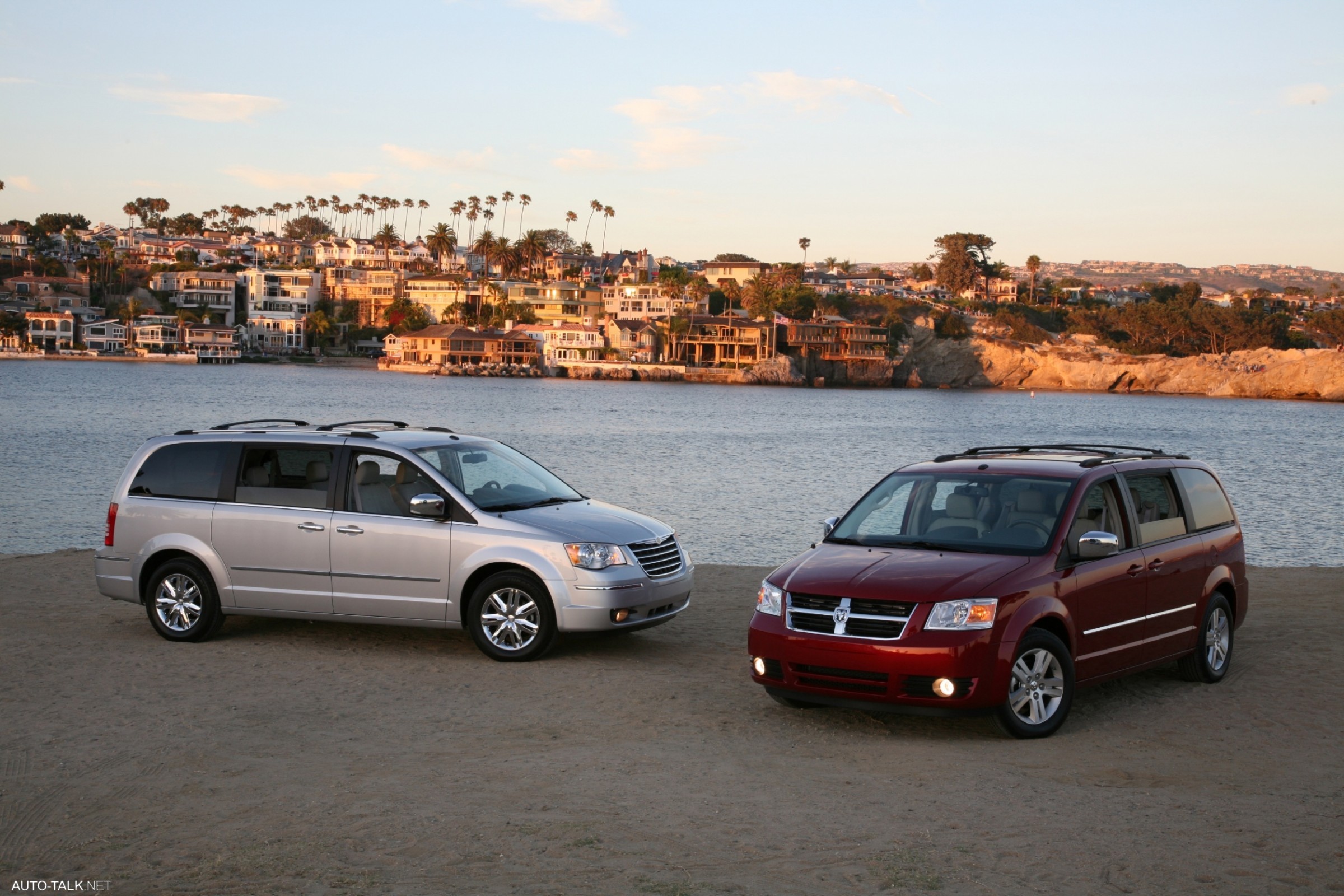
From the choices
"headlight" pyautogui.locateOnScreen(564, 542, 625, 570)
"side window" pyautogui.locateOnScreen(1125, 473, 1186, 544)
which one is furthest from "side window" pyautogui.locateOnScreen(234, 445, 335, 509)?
"side window" pyautogui.locateOnScreen(1125, 473, 1186, 544)

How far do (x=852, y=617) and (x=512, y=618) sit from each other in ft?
11.4

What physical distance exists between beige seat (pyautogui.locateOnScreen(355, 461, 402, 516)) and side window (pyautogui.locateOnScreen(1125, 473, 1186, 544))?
605 cm

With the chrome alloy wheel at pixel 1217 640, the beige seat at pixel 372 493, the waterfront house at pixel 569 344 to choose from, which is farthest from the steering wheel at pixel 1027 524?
the waterfront house at pixel 569 344

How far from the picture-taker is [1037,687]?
25.9 feet

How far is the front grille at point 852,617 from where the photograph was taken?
7.54 metres

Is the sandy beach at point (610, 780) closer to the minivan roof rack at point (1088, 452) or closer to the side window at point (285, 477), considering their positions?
the side window at point (285, 477)

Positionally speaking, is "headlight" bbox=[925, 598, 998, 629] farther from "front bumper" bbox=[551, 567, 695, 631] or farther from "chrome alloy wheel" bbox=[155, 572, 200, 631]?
"chrome alloy wheel" bbox=[155, 572, 200, 631]

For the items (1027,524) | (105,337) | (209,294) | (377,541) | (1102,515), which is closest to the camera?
(1027,524)

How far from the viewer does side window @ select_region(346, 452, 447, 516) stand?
33.8 feet

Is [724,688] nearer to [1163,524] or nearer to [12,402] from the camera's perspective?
[1163,524]

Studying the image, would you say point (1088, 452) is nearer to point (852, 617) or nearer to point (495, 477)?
point (852, 617)

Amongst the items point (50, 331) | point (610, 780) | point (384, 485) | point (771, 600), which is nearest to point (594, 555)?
point (384, 485)

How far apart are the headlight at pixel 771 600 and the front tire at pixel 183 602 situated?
5365 millimetres

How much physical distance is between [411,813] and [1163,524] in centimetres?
616
